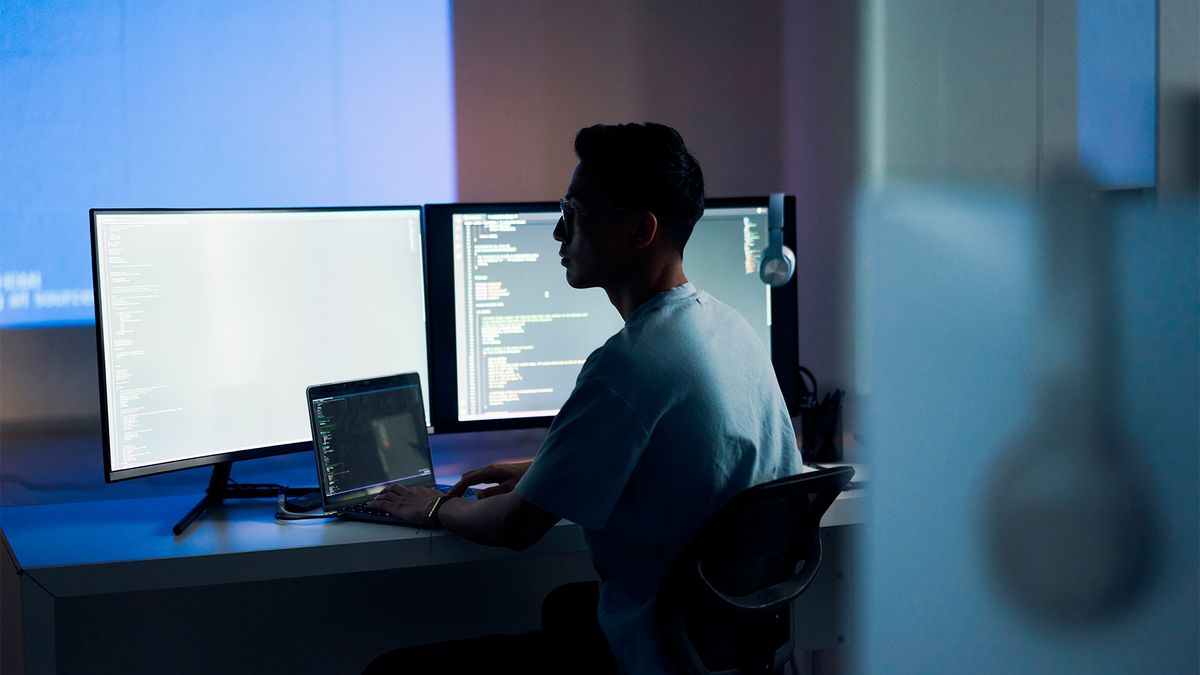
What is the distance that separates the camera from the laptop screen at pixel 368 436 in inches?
58.5

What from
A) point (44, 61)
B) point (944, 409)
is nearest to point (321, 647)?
point (44, 61)

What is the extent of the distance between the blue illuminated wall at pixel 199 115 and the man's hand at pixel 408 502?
71 centimetres

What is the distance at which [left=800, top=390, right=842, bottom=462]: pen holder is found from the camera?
1826 mm

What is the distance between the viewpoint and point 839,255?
6.64 ft

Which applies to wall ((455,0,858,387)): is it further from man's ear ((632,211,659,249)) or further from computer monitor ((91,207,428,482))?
man's ear ((632,211,659,249))

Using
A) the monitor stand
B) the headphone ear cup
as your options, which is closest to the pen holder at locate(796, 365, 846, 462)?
the headphone ear cup

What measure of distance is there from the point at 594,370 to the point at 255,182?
1.05 m

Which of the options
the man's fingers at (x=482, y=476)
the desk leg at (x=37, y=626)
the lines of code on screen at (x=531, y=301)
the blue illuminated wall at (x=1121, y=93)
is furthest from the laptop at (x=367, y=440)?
the blue illuminated wall at (x=1121, y=93)

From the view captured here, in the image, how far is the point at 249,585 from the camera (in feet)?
6.17

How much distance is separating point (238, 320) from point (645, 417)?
2.84 feet

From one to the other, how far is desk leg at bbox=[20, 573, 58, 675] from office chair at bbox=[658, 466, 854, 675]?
837 millimetres

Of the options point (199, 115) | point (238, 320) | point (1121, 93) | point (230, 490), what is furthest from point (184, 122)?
point (1121, 93)

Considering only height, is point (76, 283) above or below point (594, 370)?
above

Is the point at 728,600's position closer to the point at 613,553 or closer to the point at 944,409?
the point at 613,553
